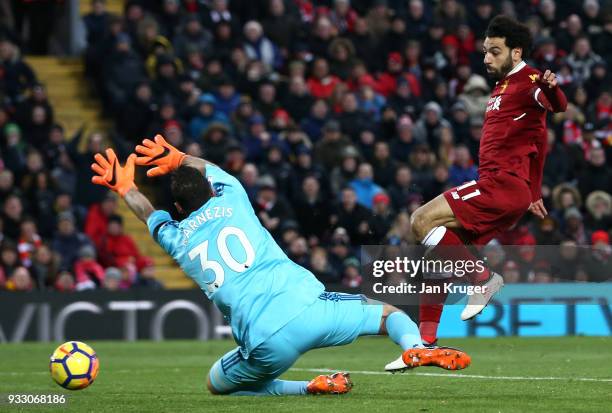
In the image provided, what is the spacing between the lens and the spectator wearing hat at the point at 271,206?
19.5 meters

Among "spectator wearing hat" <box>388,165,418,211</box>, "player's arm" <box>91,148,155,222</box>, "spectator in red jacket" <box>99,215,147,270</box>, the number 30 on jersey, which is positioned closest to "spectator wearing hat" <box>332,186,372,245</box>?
"spectator wearing hat" <box>388,165,418,211</box>

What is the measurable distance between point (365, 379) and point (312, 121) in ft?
34.5

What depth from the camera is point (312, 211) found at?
66.3 ft

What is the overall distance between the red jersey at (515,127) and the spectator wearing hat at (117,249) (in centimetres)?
935

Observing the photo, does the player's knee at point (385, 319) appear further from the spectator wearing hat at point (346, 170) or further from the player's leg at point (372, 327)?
the spectator wearing hat at point (346, 170)

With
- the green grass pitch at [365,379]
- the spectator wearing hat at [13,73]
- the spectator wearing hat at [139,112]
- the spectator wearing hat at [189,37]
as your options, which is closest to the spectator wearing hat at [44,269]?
the green grass pitch at [365,379]

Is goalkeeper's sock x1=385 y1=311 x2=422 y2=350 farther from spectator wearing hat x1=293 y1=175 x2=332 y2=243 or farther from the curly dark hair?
spectator wearing hat x1=293 y1=175 x2=332 y2=243

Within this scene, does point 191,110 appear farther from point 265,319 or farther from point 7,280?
point 265,319

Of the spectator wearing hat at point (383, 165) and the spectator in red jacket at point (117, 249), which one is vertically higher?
the spectator wearing hat at point (383, 165)

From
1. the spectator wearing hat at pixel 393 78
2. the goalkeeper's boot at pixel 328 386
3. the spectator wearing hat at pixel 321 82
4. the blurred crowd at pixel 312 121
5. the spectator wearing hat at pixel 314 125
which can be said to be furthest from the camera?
the spectator wearing hat at pixel 393 78

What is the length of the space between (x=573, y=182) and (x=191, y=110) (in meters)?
6.19

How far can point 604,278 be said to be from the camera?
18.5 m

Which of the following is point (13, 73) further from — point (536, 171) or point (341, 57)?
point (536, 171)

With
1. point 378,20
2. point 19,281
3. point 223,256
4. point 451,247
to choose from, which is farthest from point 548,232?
point 223,256
